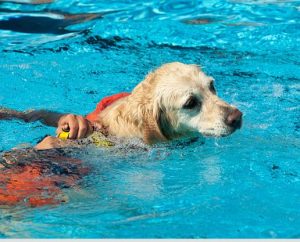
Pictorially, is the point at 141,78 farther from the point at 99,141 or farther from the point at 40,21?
the point at 40,21

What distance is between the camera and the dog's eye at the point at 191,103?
6.84 m

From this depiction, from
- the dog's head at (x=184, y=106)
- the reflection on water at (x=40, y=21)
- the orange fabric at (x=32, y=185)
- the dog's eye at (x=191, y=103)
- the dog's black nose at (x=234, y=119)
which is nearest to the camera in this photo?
the orange fabric at (x=32, y=185)

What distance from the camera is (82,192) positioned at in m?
6.20

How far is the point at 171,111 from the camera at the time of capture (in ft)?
22.8

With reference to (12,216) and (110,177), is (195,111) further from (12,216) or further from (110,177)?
(12,216)

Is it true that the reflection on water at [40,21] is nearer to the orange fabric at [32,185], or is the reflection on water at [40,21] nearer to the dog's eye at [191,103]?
the dog's eye at [191,103]

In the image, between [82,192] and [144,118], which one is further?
[144,118]

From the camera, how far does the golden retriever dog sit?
6.76 meters

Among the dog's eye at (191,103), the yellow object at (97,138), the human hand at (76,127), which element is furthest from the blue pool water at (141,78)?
the dog's eye at (191,103)

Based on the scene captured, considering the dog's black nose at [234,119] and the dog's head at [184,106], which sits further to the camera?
the dog's head at [184,106]

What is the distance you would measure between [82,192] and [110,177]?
1.54 feet

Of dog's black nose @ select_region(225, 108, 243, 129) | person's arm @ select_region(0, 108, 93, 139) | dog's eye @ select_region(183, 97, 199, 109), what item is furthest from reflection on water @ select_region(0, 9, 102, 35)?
dog's black nose @ select_region(225, 108, 243, 129)

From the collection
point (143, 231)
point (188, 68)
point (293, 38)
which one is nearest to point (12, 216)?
point (143, 231)

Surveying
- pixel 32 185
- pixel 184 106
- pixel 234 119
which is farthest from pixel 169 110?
pixel 32 185
